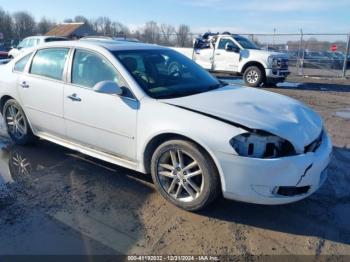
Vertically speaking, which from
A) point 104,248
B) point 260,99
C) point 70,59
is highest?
point 70,59

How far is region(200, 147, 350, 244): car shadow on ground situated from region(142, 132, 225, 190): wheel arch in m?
0.47

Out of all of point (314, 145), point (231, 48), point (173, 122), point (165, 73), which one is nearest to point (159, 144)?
point (173, 122)

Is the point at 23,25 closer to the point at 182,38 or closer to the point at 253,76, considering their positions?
the point at 182,38

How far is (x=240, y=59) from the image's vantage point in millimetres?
14164

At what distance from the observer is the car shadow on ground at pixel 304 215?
11.3 ft

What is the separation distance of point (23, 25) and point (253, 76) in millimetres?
70521

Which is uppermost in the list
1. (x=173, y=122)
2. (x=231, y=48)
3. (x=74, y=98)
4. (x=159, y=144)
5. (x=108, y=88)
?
(x=231, y=48)

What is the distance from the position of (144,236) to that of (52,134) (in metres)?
2.47

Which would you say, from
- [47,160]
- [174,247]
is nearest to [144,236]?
[174,247]

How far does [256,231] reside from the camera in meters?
3.46

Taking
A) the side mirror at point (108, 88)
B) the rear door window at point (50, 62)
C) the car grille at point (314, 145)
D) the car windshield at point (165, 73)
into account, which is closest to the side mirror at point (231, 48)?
the car windshield at point (165, 73)

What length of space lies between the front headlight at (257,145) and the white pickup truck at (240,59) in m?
10.6

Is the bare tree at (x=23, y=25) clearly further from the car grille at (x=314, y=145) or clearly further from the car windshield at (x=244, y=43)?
the car grille at (x=314, y=145)

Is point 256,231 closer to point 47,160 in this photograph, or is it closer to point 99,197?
point 99,197
